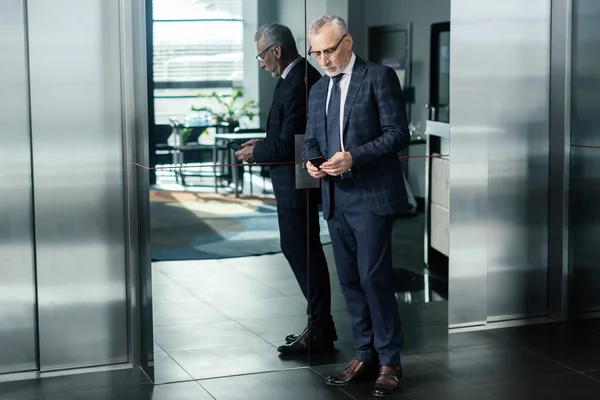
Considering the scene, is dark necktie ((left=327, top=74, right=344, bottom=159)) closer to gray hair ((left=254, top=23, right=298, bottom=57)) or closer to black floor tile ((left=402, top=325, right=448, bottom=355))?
gray hair ((left=254, top=23, right=298, bottom=57))

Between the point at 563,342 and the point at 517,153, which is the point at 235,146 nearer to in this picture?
the point at 517,153

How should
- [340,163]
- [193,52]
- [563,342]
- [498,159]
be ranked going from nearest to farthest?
[340,163] < [193,52] < [563,342] < [498,159]

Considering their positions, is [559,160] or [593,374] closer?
[593,374]

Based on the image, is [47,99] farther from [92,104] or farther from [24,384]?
[24,384]

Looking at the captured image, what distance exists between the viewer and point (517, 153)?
17.3 feet

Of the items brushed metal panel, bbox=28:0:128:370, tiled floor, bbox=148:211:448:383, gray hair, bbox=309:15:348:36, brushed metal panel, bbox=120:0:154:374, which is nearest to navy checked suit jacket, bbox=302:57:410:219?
gray hair, bbox=309:15:348:36

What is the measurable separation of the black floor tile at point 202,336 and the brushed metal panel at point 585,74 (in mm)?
2118

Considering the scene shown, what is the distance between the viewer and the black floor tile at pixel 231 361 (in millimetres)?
4422

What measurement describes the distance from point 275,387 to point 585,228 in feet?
6.86

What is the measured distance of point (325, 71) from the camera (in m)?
4.25

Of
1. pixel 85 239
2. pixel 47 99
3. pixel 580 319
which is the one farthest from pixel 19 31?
pixel 580 319

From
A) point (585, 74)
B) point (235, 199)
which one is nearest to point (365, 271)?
point (235, 199)

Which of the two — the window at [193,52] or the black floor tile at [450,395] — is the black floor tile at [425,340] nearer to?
the black floor tile at [450,395]

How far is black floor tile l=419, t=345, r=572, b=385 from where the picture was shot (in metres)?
4.45
